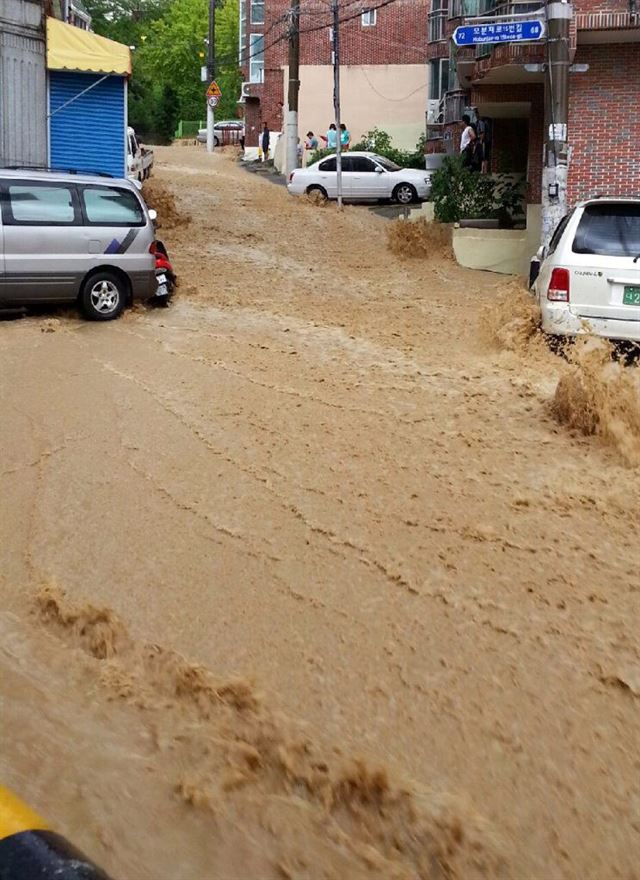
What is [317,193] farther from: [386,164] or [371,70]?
[371,70]

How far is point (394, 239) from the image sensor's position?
2183cm

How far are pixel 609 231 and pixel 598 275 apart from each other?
45 centimetres

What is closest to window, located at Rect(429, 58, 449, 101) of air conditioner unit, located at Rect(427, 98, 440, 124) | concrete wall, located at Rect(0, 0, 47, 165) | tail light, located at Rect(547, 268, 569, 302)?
air conditioner unit, located at Rect(427, 98, 440, 124)

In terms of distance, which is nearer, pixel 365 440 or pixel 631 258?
pixel 365 440

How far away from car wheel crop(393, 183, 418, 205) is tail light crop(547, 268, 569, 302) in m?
19.7

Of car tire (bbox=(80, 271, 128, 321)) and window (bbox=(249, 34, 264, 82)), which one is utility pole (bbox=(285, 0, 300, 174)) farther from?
car tire (bbox=(80, 271, 128, 321))

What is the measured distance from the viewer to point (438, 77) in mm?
37812

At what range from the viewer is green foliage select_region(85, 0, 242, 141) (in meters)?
72.1

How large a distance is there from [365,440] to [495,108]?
16009mm

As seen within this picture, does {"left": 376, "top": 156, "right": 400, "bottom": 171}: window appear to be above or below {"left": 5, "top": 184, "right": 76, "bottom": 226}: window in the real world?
above

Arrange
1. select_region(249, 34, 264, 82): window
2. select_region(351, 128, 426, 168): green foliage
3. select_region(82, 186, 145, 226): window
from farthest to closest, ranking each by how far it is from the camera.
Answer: select_region(249, 34, 264, 82): window, select_region(351, 128, 426, 168): green foliage, select_region(82, 186, 145, 226): window

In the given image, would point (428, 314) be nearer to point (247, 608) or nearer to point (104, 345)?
point (104, 345)

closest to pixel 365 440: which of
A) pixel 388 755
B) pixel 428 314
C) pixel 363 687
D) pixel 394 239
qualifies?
pixel 363 687

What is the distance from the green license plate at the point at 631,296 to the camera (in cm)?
968
